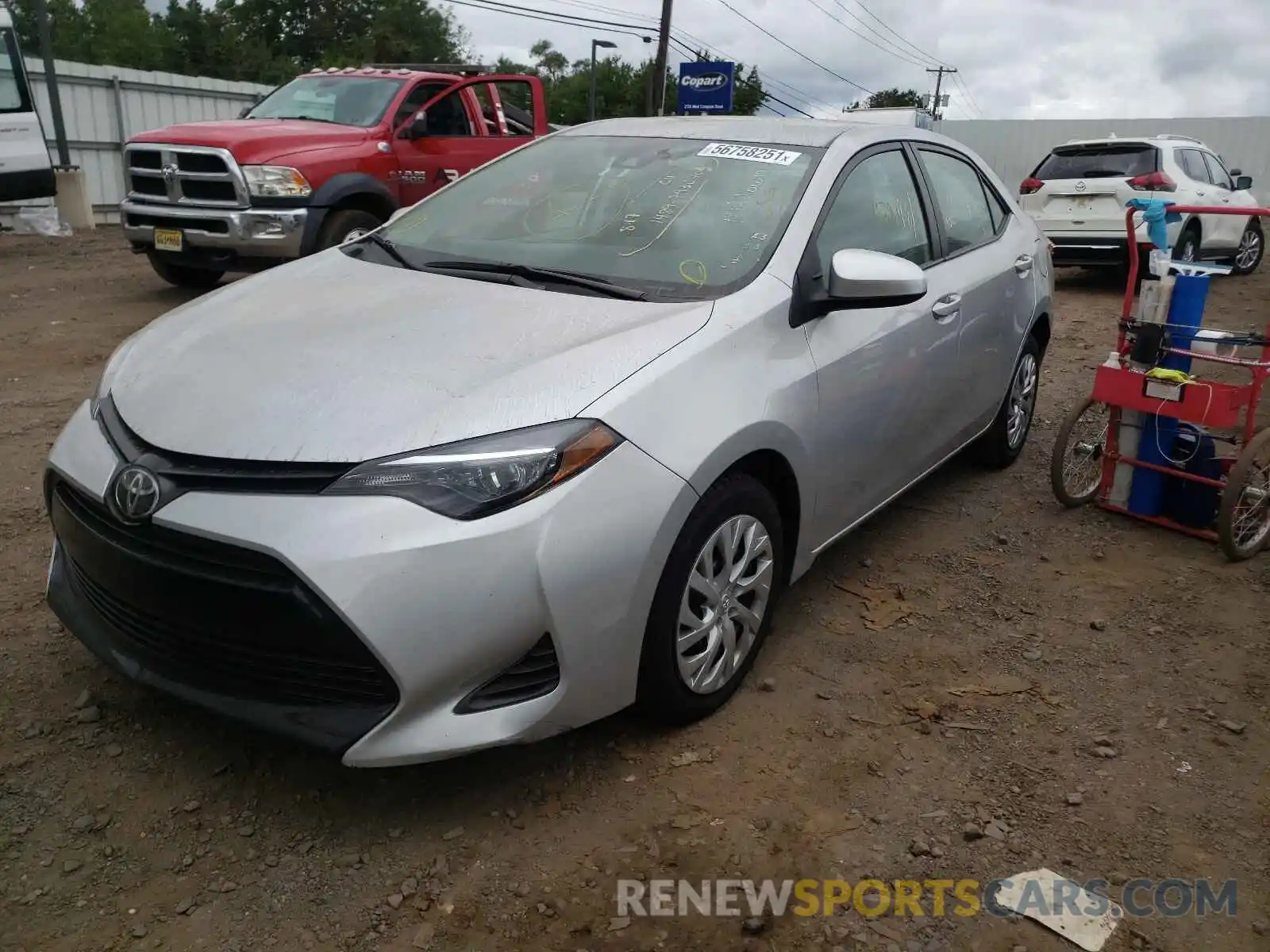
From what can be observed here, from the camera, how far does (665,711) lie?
110 inches

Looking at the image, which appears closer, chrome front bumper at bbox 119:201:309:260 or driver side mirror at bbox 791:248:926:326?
driver side mirror at bbox 791:248:926:326

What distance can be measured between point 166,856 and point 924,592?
8.86ft

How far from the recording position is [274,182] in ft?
25.4

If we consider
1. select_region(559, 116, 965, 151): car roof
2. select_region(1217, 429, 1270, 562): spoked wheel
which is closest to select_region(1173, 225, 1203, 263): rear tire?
select_region(1217, 429, 1270, 562): spoked wheel

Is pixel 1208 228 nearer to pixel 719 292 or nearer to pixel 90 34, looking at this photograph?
pixel 719 292

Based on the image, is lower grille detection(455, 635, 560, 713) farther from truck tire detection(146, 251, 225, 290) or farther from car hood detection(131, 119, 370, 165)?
truck tire detection(146, 251, 225, 290)

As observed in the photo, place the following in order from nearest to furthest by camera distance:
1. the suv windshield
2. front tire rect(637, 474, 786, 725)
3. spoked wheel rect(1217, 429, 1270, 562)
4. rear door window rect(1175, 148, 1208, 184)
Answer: front tire rect(637, 474, 786, 725)
spoked wheel rect(1217, 429, 1270, 562)
the suv windshield
rear door window rect(1175, 148, 1208, 184)

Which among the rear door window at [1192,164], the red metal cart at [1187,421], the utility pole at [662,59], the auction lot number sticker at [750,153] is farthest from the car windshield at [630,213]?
the utility pole at [662,59]

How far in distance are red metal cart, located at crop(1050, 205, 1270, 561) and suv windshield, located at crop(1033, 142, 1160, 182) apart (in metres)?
7.40

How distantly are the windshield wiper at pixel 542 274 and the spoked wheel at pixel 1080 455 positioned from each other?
2.57m

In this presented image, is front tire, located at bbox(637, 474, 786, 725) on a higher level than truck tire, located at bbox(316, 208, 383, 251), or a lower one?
lower

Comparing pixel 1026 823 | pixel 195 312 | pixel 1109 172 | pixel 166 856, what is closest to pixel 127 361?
pixel 195 312

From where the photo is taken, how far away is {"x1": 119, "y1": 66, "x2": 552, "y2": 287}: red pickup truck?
7758 millimetres

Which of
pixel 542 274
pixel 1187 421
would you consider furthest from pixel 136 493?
pixel 1187 421
